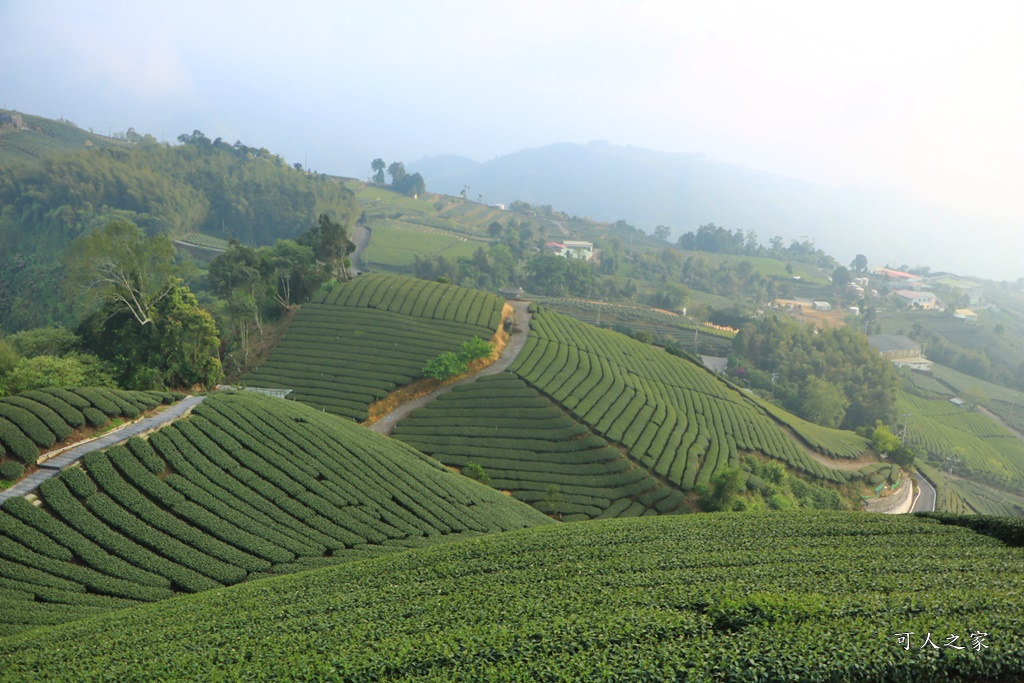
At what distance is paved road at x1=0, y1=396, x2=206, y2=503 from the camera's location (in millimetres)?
19786

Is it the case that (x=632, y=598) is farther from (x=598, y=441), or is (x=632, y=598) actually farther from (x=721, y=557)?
(x=598, y=441)

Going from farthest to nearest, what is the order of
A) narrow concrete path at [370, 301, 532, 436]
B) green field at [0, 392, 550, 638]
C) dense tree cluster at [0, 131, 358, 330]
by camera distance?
dense tree cluster at [0, 131, 358, 330] → narrow concrete path at [370, 301, 532, 436] → green field at [0, 392, 550, 638]

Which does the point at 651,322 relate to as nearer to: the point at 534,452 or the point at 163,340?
the point at 534,452

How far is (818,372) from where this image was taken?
274ft

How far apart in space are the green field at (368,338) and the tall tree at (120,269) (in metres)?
8.19

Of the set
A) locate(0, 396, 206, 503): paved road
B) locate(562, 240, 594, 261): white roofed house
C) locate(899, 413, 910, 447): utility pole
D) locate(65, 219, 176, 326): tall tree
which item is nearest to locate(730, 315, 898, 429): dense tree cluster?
locate(899, 413, 910, 447): utility pole

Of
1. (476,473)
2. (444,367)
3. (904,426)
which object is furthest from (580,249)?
(476,473)

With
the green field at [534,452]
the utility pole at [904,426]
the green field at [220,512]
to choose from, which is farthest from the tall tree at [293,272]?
the utility pole at [904,426]

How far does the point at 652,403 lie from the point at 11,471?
3636 cm

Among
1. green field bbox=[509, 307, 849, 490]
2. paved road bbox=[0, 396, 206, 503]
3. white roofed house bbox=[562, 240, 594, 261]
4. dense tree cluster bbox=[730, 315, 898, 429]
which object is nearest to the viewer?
paved road bbox=[0, 396, 206, 503]

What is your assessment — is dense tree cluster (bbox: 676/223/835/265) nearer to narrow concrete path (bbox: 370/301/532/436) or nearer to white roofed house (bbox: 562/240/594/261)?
white roofed house (bbox: 562/240/594/261)

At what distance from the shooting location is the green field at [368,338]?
1637 inches

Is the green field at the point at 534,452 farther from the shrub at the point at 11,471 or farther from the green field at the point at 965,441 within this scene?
the green field at the point at 965,441

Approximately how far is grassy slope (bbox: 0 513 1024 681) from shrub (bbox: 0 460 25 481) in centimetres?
704
